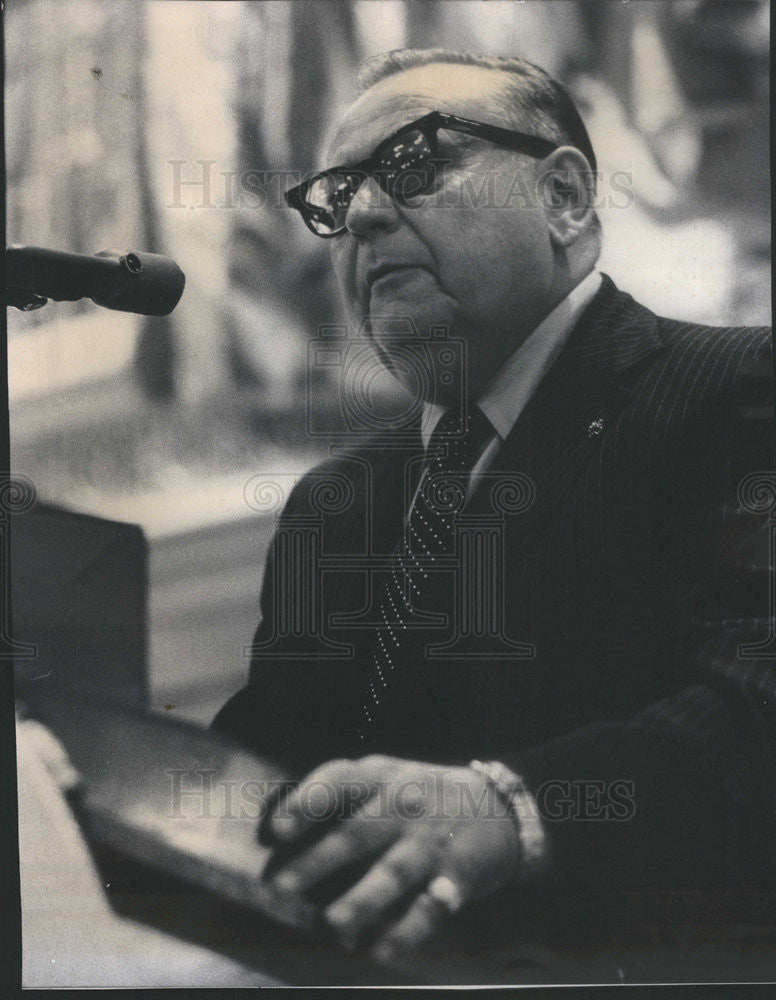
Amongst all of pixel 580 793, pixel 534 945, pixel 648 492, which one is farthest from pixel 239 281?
pixel 534 945

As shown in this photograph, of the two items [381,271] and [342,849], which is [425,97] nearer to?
[381,271]

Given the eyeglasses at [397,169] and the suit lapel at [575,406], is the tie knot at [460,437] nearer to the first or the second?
the suit lapel at [575,406]

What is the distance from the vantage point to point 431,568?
3.07m

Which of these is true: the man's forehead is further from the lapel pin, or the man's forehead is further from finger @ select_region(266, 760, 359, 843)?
finger @ select_region(266, 760, 359, 843)

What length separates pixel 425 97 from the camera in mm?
3057

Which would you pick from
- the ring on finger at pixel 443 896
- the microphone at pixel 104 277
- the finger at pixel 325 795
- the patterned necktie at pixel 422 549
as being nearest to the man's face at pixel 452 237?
the patterned necktie at pixel 422 549

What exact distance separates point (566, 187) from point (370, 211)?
569mm

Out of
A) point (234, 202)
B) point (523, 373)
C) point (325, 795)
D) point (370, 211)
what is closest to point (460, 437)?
point (523, 373)

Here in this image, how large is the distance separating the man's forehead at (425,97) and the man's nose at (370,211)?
0.38 feet

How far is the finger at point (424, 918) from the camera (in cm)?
302

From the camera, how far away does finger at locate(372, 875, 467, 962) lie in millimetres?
3021

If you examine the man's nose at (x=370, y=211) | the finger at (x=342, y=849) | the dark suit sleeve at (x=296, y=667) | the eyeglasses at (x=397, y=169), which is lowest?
the finger at (x=342, y=849)

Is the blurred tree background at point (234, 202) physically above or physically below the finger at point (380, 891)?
above

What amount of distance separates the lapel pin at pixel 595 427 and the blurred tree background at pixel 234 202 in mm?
372
